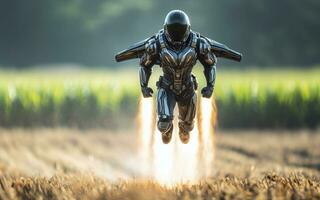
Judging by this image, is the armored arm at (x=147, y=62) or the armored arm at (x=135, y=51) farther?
the armored arm at (x=135, y=51)

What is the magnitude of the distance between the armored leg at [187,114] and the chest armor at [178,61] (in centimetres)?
38

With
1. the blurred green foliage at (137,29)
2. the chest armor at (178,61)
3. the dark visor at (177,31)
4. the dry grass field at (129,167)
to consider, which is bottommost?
the dry grass field at (129,167)

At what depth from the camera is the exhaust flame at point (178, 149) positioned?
1263 cm

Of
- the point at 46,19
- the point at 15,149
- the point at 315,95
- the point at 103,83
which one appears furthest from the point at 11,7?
the point at 15,149

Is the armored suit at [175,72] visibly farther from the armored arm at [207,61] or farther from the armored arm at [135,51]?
the armored arm at [135,51]

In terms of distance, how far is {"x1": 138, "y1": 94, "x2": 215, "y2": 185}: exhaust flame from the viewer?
12.6 m

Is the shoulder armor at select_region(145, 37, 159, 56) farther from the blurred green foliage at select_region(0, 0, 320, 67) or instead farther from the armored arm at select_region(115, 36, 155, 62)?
the blurred green foliage at select_region(0, 0, 320, 67)

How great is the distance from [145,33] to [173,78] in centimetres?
4334

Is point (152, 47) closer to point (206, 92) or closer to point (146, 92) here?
point (146, 92)

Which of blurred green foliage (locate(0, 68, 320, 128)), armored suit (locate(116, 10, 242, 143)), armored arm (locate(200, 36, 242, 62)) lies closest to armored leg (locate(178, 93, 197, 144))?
armored suit (locate(116, 10, 242, 143))

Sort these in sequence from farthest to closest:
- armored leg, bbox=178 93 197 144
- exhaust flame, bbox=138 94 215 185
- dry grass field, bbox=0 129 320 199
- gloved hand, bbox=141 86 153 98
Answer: exhaust flame, bbox=138 94 215 185 < armored leg, bbox=178 93 197 144 < gloved hand, bbox=141 86 153 98 < dry grass field, bbox=0 129 320 199

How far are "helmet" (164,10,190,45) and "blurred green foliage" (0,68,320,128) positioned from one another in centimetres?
1540

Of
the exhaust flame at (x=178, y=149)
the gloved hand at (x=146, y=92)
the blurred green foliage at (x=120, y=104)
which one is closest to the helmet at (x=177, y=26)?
the gloved hand at (x=146, y=92)

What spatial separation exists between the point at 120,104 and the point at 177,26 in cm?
1620
